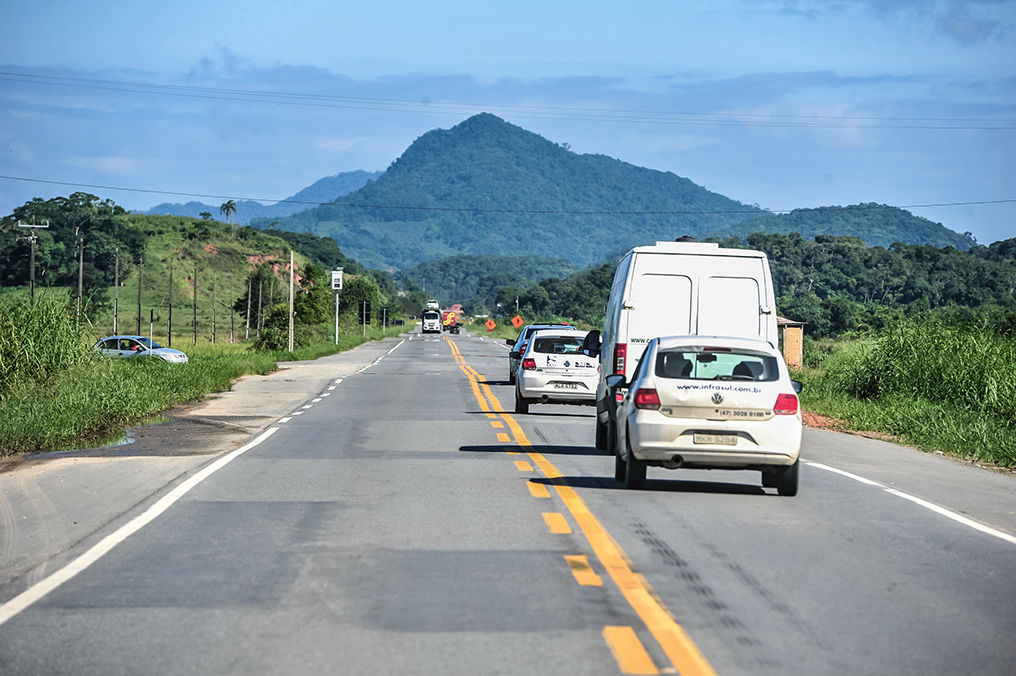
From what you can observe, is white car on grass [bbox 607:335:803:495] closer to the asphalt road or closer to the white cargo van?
the asphalt road

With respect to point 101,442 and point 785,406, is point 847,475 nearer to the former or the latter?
point 785,406

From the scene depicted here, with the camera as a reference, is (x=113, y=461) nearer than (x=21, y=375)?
Yes

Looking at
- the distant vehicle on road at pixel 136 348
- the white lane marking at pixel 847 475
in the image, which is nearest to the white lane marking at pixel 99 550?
the white lane marking at pixel 847 475

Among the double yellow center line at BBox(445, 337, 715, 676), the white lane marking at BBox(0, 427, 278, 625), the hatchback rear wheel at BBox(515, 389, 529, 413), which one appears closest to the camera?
the double yellow center line at BBox(445, 337, 715, 676)

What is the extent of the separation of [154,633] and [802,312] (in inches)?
4218

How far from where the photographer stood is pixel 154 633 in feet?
22.1

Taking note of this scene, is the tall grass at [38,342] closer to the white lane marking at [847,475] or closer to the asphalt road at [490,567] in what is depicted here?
the asphalt road at [490,567]

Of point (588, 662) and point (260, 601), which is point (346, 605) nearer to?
point (260, 601)

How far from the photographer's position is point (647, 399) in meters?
12.6

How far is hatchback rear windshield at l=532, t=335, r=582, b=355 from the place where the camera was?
25453 mm

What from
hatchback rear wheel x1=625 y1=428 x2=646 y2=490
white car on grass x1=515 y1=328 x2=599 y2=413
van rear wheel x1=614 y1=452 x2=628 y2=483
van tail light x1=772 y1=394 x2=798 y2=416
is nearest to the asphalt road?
hatchback rear wheel x1=625 y1=428 x2=646 y2=490

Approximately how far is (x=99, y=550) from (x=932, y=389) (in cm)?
2202

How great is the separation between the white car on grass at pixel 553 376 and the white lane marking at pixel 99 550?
10561mm

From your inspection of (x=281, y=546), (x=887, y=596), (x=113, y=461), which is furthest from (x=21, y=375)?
(x=887, y=596)
